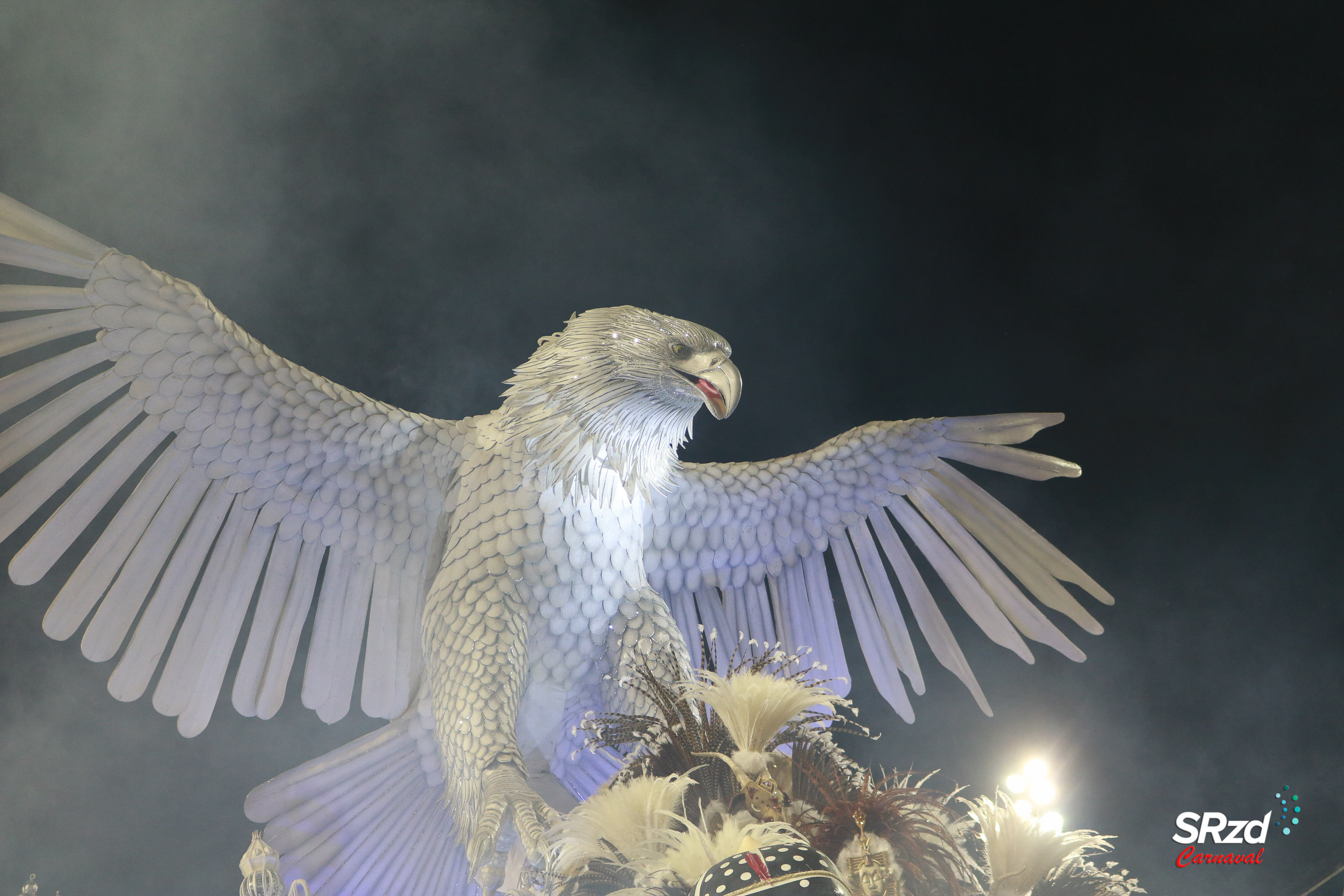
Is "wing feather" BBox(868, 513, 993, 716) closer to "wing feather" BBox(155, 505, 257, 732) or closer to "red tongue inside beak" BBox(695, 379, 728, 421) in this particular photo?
"red tongue inside beak" BBox(695, 379, 728, 421)

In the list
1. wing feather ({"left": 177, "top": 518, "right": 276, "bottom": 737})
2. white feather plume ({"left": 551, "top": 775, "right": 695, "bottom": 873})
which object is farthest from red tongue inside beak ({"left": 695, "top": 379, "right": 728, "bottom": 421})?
wing feather ({"left": 177, "top": 518, "right": 276, "bottom": 737})

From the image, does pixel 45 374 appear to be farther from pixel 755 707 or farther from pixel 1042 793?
pixel 1042 793

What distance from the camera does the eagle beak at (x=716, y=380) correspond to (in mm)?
2541

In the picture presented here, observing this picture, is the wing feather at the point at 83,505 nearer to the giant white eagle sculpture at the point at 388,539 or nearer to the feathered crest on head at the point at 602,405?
Answer: the giant white eagle sculpture at the point at 388,539

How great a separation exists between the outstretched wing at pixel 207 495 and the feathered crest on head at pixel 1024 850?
163cm

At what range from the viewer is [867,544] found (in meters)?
3.09

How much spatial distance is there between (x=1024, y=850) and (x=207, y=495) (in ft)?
6.54

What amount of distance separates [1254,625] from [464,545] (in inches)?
98.1

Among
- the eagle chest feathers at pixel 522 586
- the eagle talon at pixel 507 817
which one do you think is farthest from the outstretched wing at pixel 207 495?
the eagle talon at pixel 507 817

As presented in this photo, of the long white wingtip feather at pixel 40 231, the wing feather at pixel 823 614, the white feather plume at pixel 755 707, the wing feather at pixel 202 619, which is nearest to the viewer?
the white feather plume at pixel 755 707

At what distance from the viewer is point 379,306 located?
3559 mm

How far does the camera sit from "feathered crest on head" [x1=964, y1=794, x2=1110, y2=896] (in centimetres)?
163

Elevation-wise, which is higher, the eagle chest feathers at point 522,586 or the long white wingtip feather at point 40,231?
the long white wingtip feather at point 40,231

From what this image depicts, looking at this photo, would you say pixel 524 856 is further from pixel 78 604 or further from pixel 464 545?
pixel 78 604
